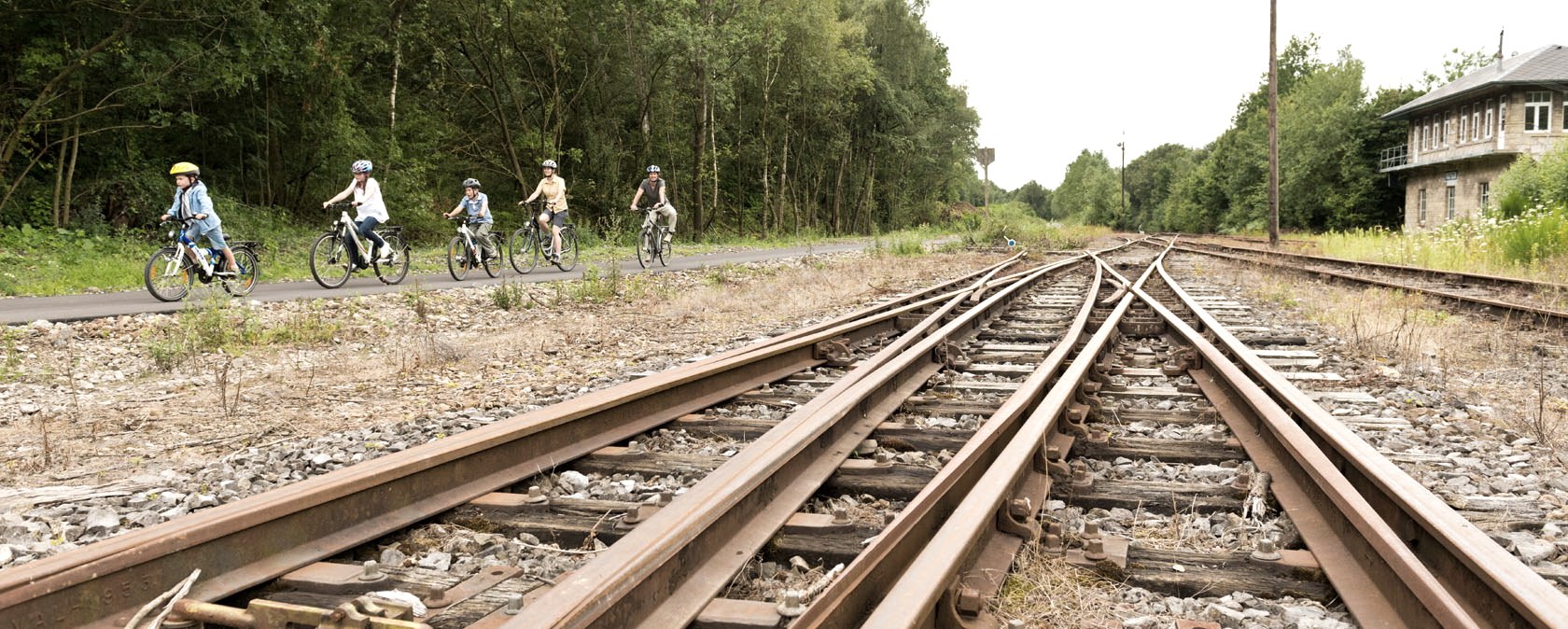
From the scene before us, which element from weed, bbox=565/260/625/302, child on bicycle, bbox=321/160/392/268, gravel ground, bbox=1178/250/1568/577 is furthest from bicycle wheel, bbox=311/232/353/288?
gravel ground, bbox=1178/250/1568/577

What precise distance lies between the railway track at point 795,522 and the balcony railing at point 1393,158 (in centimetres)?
5489

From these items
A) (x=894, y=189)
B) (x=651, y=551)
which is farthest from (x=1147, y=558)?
(x=894, y=189)

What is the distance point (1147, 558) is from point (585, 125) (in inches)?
1137

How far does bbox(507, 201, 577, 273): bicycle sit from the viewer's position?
14875 millimetres

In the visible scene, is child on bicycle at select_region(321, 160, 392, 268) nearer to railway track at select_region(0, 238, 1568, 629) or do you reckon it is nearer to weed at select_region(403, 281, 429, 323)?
weed at select_region(403, 281, 429, 323)

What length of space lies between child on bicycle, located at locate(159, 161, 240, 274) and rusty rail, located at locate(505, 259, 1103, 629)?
28.2ft

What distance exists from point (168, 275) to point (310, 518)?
8.85 meters

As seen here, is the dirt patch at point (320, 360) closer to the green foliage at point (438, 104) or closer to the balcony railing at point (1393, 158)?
the green foliage at point (438, 104)

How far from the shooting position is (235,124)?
68.9 ft

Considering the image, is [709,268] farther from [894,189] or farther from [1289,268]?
[894,189]

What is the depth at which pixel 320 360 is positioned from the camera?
6.80 metres

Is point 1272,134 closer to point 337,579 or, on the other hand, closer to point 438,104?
point 438,104

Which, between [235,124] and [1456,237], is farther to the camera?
[235,124]

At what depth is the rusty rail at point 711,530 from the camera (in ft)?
6.57
